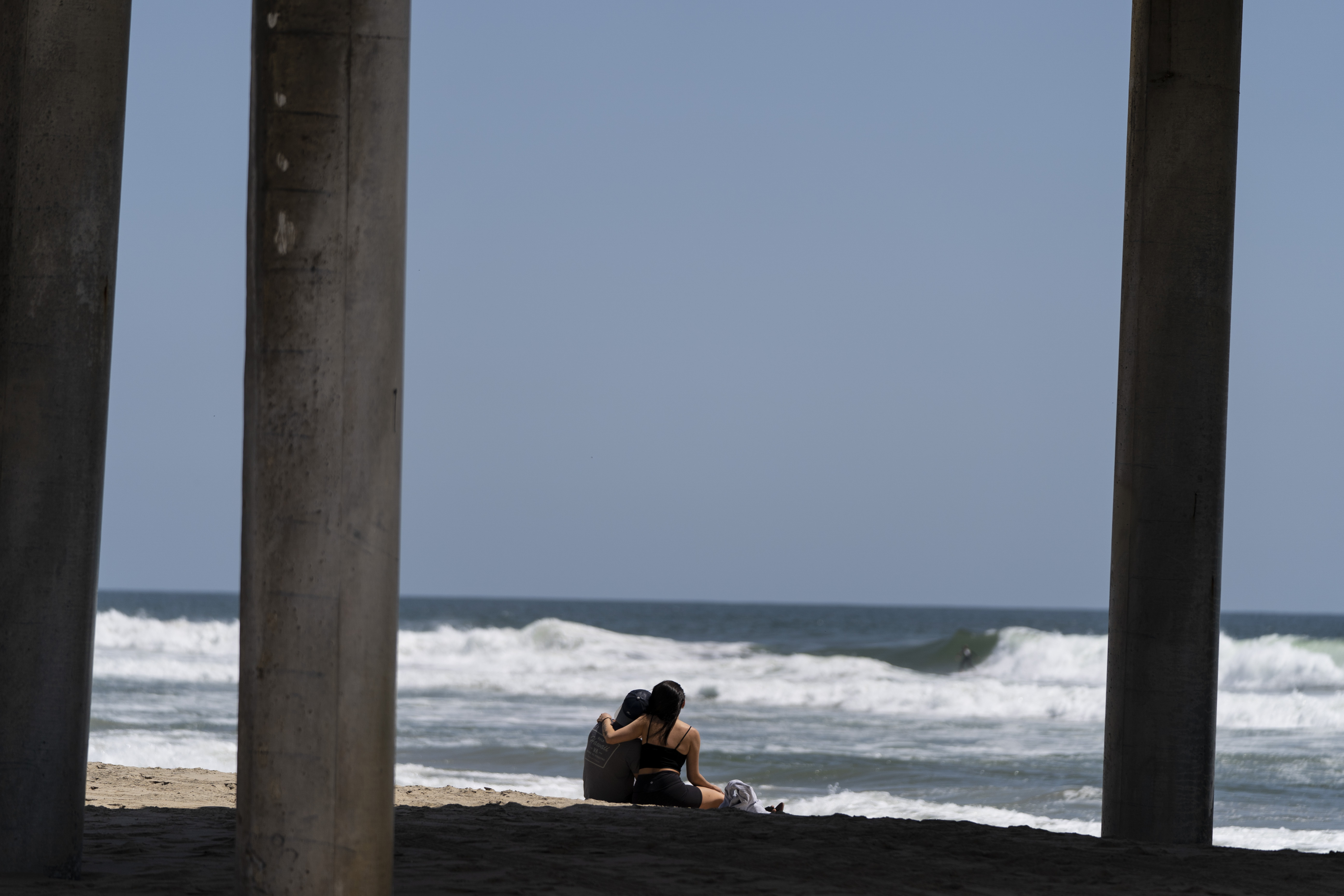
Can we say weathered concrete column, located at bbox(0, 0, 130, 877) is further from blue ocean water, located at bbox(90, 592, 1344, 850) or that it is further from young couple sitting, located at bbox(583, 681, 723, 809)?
blue ocean water, located at bbox(90, 592, 1344, 850)

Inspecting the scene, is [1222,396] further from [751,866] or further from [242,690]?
[242,690]

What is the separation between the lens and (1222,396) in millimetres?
7133

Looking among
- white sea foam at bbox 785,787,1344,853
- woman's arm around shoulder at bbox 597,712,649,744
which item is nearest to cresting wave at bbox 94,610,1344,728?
white sea foam at bbox 785,787,1344,853

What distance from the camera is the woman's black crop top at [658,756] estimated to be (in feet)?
29.2

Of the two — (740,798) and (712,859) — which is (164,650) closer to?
(740,798)

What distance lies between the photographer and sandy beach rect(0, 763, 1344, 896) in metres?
5.28

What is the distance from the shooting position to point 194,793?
8.77 meters

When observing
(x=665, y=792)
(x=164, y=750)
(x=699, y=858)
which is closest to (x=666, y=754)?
(x=665, y=792)

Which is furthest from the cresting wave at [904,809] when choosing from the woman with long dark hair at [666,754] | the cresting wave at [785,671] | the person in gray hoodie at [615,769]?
the cresting wave at [785,671]

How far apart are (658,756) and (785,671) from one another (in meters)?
21.1

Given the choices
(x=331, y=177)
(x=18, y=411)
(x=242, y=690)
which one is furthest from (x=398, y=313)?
(x=18, y=411)

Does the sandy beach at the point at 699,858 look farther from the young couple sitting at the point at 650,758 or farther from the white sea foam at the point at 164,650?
the white sea foam at the point at 164,650

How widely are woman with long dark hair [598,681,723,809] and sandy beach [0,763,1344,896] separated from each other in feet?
2.58

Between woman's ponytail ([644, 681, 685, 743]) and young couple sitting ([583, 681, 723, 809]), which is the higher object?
woman's ponytail ([644, 681, 685, 743])
